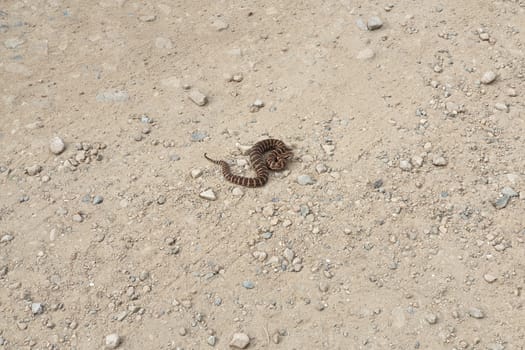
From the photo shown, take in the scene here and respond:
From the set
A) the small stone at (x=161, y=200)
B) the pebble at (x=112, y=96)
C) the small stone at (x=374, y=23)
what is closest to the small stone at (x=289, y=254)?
the small stone at (x=161, y=200)

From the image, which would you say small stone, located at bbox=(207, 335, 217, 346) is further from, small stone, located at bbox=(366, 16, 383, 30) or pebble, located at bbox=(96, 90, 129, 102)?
small stone, located at bbox=(366, 16, 383, 30)

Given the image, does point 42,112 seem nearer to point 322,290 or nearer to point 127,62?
point 127,62

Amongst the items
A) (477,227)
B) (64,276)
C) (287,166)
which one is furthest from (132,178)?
(477,227)

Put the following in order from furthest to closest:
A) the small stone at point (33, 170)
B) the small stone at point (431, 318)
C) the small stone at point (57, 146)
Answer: the small stone at point (57, 146) → the small stone at point (33, 170) → the small stone at point (431, 318)

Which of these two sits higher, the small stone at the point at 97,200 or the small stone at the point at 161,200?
the small stone at the point at 161,200

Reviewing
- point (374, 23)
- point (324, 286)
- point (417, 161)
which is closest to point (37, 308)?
point (324, 286)

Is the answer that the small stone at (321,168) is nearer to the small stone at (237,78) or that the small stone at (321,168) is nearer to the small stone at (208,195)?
the small stone at (208,195)
